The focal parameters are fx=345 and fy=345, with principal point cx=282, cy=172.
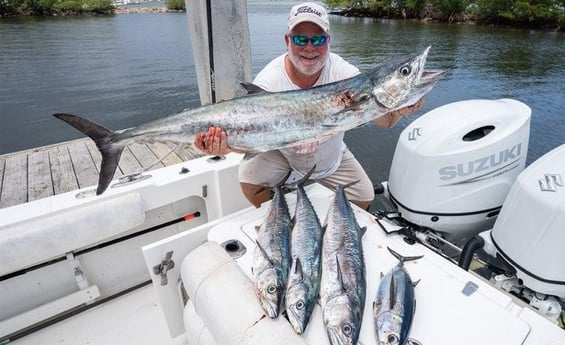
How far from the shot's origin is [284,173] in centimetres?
303

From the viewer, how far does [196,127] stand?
230 centimetres

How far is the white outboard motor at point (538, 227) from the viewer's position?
1.91m

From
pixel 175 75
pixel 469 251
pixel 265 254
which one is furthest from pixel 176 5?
pixel 469 251

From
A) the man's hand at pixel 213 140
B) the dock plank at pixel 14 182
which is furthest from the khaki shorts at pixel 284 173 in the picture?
the dock plank at pixel 14 182

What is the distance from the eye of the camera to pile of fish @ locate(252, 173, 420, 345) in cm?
155

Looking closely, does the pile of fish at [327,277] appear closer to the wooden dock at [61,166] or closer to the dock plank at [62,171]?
the wooden dock at [61,166]

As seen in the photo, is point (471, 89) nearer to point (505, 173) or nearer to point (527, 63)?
point (527, 63)

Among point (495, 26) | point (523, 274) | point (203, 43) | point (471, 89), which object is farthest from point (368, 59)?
point (495, 26)

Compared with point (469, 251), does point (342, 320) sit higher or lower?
higher

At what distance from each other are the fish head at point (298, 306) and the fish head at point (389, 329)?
0.32 meters

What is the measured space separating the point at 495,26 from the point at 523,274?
38.7m

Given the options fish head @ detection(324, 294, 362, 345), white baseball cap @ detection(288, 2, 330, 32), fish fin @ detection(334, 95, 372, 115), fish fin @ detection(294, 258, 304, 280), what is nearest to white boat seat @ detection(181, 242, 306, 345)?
fish head @ detection(324, 294, 362, 345)

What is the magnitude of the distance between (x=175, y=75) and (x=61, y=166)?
42.3 ft

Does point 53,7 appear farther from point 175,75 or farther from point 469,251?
point 469,251
